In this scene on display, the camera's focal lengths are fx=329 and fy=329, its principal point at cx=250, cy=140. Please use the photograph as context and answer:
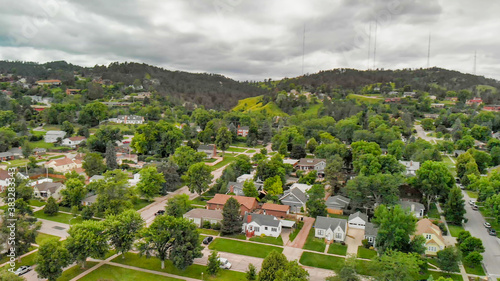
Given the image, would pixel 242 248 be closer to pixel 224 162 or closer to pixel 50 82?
pixel 224 162

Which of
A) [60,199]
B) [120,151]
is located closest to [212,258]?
[60,199]

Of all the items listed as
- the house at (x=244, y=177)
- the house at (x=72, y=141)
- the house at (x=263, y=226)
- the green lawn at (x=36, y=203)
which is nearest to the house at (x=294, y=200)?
the house at (x=263, y=226)

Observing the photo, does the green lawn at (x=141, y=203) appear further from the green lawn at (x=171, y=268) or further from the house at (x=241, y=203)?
the green lawn at (x=171, y=268)

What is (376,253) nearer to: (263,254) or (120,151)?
(263,254)

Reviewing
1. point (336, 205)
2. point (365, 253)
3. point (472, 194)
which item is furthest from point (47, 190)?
point (472, 194)

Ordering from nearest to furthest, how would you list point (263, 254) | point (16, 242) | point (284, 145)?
point (16, 242)
point (263, 254)
point (284, 145)
